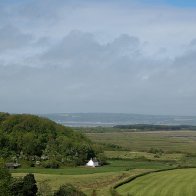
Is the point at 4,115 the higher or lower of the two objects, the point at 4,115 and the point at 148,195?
the higher

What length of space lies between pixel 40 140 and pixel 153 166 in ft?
98.4

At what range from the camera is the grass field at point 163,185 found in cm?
5975

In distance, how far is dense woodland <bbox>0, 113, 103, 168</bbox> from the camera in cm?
10225

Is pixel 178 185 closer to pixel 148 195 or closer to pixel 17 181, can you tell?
pixel 148 195

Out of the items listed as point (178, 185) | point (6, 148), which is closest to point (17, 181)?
point (178, 185)

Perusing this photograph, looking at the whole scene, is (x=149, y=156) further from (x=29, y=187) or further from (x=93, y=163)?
(x=29, y=187)

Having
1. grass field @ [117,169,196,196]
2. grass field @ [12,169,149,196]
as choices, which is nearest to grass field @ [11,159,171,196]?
grass field @ [12,169,149,196]

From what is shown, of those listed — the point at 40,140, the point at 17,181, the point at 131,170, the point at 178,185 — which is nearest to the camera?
the point at 17,181

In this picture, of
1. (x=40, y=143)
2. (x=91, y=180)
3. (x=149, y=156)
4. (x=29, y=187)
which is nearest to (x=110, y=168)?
(x=91, y=180)

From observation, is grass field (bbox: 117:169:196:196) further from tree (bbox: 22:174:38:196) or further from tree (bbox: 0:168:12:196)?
tree (bbox: 0:168:12:196)

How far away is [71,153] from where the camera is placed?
10631 centimetres

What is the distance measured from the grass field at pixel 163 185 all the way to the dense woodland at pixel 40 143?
26.5 metres

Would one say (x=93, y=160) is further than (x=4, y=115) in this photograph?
No

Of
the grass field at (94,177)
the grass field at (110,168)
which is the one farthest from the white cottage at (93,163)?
the grass field at (94,177)
